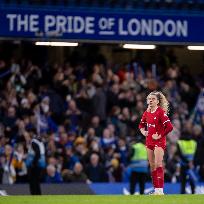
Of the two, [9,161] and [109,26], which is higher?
[109,26]

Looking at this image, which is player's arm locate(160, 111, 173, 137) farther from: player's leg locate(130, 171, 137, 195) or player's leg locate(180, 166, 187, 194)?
player's leg locate(180, 166, 187, 194)

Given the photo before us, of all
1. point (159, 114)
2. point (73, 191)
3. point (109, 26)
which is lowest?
point (73, 191)

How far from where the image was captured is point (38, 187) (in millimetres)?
20609

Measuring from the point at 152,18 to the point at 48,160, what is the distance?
4274 millimetres

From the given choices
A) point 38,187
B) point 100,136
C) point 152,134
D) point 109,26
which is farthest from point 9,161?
point 152,134

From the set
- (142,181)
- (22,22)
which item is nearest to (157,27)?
(22,22)

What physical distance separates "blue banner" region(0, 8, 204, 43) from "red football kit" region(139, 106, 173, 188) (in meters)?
6.21

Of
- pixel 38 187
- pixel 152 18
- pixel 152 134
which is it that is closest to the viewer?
pixel 152 134

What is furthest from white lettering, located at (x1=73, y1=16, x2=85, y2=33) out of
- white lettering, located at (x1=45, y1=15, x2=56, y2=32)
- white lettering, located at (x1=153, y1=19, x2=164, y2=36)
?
white lettering, located at (x1=153, y1=19, x2=164, y2=36)

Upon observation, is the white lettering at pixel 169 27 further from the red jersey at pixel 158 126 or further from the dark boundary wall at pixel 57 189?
the red jersey at pixel 158 126

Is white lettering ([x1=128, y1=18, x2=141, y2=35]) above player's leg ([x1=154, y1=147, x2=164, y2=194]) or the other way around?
above

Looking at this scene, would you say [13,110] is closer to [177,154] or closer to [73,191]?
[73,191]

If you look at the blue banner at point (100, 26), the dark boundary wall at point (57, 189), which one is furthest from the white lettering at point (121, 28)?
the dark boundary wall at point (57, 189)

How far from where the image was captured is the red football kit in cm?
1574
